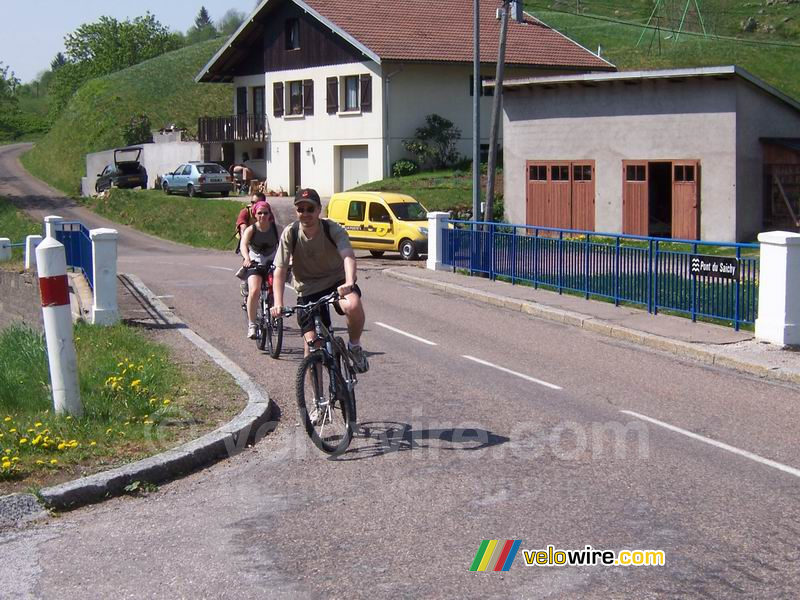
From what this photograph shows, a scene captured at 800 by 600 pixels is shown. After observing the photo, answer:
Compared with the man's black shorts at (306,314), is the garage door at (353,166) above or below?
above

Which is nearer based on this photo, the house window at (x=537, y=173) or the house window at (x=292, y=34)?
the house window at (x=537, y=173)

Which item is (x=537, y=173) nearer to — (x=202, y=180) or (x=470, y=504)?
(x=202, y=180)

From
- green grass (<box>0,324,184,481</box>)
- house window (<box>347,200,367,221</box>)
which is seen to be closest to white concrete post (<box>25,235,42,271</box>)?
house window (<box>347,200,367,221</box>)

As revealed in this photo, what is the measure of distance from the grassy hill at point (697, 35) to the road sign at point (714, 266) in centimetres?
4624

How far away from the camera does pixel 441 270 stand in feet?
78.9

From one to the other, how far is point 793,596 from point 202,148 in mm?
53187

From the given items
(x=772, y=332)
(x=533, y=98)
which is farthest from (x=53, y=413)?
(x=533, y=98)

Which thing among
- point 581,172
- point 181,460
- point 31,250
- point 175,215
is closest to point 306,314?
point 181,460

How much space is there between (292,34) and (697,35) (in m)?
36.8

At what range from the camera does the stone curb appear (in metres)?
12.3

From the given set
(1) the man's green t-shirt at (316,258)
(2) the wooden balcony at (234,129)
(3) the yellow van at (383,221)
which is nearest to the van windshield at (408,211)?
(3) the yellow van at (383,221)

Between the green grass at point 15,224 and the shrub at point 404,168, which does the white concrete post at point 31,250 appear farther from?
the shrub at point 404,168

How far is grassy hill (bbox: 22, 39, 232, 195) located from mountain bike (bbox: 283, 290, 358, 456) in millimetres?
59542

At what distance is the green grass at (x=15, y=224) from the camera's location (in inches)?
1636
